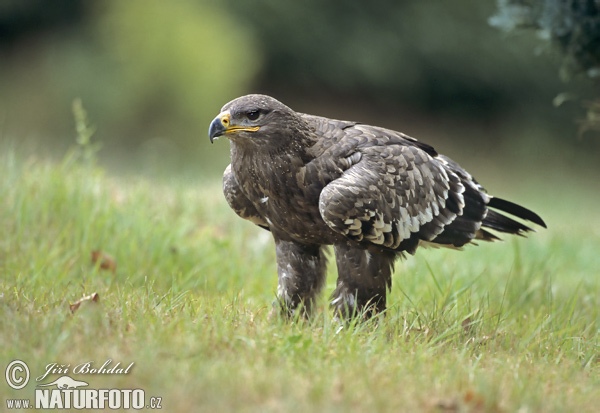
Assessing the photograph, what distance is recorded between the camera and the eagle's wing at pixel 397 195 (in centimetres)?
397

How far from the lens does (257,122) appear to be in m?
4.04

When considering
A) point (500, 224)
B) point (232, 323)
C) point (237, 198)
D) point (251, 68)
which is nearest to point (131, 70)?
point (251, 68)

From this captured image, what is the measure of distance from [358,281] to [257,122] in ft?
3.69

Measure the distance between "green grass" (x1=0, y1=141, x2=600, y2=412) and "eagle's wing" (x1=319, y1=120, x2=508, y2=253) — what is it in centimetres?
44

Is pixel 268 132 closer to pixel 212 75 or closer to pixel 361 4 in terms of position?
pixel 212 75

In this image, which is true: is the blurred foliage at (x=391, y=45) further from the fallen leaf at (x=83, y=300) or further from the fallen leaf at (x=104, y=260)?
the fallen leaf at (x=83, y=300)

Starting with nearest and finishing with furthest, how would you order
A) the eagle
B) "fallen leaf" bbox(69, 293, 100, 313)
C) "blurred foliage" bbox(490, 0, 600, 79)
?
"fallen leaf" bbox(69, 293, 100, 313) < the eagle < "blurred foliage" bbox(490, 0, 600, 79)

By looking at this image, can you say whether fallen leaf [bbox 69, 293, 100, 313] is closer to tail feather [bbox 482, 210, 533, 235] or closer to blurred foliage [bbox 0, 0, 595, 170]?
tail feather [bbox 482, 210, 533, 235]

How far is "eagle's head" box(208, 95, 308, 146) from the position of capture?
401 cm

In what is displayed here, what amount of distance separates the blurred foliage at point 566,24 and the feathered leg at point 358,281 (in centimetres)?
218
